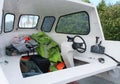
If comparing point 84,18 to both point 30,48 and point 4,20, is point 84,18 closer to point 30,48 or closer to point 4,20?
point 30,48

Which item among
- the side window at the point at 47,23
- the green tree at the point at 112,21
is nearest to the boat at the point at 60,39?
the side window at the point at 47,23

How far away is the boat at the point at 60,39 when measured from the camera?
3306 mm

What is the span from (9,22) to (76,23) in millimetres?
1315

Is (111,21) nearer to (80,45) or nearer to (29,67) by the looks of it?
(80,45)

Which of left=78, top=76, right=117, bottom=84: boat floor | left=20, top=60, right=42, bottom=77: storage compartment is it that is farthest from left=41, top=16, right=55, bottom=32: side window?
left=78, top=76, right=117, bottom=84: boat floor

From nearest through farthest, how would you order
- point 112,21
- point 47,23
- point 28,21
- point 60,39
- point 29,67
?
1. point 29,67
2. point 60,39
3. point 28,21
4. point 47,23
5. point 112,21

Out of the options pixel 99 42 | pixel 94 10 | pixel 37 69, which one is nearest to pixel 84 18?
pixel 94 10

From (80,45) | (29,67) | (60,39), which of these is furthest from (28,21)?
(80,45)

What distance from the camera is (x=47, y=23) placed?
16.2ft

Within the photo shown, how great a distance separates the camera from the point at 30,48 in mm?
4113

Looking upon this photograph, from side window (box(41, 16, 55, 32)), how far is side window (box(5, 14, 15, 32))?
80 cm

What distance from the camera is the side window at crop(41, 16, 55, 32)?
4787mm

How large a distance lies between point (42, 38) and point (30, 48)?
0.45 metres

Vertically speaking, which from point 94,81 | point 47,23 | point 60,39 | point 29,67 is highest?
point 47,23
